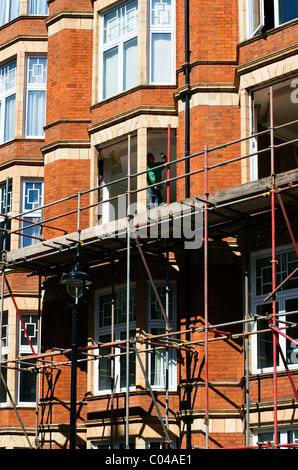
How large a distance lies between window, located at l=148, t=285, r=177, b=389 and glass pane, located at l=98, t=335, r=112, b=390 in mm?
1175

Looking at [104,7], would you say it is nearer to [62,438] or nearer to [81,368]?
[81,368]

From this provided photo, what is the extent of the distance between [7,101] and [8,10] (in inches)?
109

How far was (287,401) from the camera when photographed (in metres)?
19.3

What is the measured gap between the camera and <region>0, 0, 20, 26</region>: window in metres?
29.3

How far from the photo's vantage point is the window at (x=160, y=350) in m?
22.1

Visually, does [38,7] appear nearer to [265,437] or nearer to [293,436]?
[265,437]

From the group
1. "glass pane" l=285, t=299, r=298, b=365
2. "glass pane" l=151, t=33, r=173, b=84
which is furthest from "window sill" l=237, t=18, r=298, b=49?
"glass pane" l=285, t=299, r=298, b=365

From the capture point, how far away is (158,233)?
70.7ft

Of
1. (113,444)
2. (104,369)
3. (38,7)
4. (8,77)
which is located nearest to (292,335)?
(113,444)

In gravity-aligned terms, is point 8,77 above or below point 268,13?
above

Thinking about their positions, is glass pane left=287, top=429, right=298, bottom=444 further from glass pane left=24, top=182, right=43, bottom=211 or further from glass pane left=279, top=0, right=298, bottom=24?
glass pane left=24, top=182, right=43, bottom=211

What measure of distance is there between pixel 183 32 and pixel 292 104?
301 centimetres

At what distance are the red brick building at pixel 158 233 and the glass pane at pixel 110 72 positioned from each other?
36 mm
